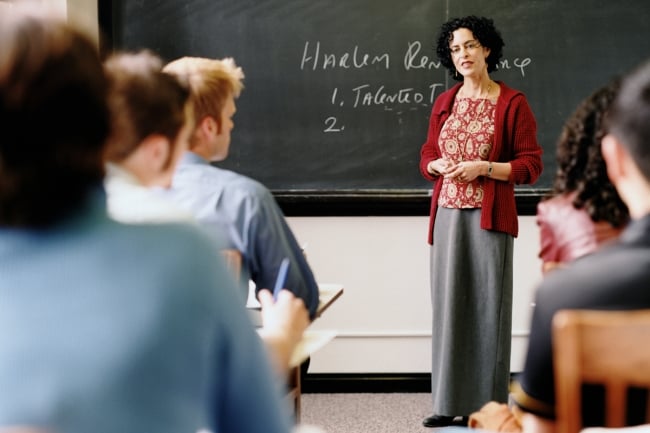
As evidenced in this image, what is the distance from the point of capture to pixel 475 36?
3.40m

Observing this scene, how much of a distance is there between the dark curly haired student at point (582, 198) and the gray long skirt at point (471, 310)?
1672 millimetres

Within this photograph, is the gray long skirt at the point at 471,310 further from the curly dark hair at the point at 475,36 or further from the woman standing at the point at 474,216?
the curly dark hair at the point at 475,36

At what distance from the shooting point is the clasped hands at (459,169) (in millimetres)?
3258

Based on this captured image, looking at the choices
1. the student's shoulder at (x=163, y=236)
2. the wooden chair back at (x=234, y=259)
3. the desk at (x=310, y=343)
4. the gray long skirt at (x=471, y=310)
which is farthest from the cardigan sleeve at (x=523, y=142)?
the student's shoulder at (x=163, y=236)

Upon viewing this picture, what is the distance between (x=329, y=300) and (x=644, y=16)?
2505mm

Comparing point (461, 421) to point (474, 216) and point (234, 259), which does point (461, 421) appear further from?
point (234, 259)

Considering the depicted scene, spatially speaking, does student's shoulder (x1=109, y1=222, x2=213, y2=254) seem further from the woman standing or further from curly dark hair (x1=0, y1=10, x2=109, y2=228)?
the woman standing

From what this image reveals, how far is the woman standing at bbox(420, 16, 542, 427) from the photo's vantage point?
3301mm

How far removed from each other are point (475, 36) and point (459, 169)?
1.81 ft

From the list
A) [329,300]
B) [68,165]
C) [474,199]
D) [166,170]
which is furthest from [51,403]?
[474,199]

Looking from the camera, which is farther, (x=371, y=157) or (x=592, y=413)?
(x=371, y=157)

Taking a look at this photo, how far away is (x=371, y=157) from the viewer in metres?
3.90

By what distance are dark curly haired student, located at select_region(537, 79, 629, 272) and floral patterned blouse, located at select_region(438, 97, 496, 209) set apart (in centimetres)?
165

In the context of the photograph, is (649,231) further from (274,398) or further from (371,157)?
(371,157)
